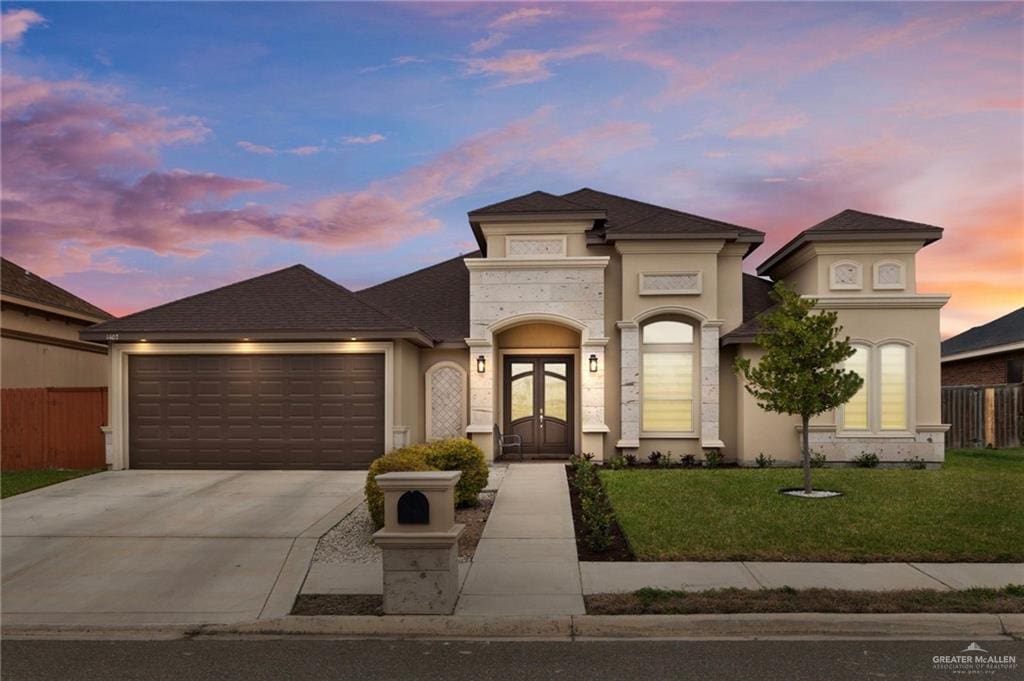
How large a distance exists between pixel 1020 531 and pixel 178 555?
36.5 ft

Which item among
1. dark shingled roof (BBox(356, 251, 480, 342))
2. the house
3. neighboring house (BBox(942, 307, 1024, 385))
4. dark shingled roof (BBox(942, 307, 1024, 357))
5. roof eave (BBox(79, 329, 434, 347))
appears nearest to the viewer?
roof eave (BBox(79, 329, 434, 347))

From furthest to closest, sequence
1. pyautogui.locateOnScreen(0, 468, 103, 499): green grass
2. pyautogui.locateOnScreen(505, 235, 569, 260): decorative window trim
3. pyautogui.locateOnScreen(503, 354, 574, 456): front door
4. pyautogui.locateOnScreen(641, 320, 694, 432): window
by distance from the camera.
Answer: pyautogui.locateOnScreen(503, 354, 574, 456): front door → pyautogui.locateOnScreen(641, 320, 694, 432): window → pyautogui.locateOnScreen(505, 235, 569, 260): decorative window trim → pyautogui.locateOnScreen(0, 468, 103, 499): green grass

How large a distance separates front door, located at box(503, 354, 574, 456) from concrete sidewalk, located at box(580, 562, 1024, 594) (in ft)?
32.8

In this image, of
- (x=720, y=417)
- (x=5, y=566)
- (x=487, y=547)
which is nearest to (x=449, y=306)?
(x=720, y=417)

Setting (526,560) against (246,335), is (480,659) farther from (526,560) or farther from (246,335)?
(246,335)

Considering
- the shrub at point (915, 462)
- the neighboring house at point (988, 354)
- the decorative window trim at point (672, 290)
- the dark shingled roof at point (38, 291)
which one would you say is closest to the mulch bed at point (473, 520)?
the decorative window trim at point (672, 290)

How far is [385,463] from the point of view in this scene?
10.4m

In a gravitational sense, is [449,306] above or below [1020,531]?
above

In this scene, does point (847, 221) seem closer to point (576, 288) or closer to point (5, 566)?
point (576, 288)

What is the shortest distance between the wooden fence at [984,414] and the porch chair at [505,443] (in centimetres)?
1379

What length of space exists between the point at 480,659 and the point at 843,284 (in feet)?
47.5

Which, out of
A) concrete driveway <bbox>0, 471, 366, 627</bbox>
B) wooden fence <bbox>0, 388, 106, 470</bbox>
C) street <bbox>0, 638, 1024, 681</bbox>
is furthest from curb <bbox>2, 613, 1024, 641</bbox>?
wooden fence <bbox>0, 388, 106, 470</bbox>

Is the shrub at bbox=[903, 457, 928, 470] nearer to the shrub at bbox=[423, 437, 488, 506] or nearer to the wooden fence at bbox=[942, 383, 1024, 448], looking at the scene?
the wooden fence at bbox=[942, 383, 1024, 448]

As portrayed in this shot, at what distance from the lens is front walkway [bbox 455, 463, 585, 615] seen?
7.20 metres
